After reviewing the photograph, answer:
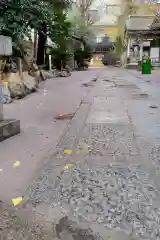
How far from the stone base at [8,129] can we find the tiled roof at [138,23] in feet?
101

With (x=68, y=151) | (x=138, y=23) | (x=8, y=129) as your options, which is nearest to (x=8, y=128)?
(x=8, y=129)

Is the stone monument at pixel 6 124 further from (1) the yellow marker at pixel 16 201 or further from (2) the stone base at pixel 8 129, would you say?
(1) the yellow marker at pixel 16 201

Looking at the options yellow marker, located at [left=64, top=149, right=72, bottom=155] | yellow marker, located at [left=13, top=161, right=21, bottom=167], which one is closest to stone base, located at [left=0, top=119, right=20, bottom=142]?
yellow marker, located at [left=13, top=161, right=21, bottom=167]

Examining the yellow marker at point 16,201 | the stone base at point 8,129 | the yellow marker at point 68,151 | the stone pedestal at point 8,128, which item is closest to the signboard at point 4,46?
the stone pedestal at point 8,128

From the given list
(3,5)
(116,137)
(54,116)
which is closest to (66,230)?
(116,137)

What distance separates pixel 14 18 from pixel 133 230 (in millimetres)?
8616

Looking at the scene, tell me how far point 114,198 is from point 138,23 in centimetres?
3709

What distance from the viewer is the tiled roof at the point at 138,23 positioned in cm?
3525

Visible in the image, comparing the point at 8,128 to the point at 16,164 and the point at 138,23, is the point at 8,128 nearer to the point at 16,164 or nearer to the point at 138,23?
the point at 16,164

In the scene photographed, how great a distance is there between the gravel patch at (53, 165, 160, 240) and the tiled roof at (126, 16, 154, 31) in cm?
3230

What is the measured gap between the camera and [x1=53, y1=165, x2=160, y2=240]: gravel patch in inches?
98.2

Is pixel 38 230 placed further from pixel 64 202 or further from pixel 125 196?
pixel 125 196

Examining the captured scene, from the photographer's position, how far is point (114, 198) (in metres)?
2.87

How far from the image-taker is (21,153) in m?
4.32
